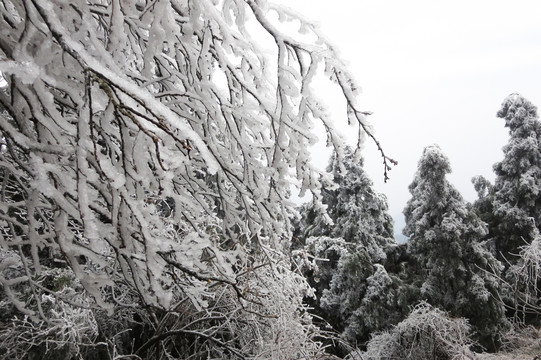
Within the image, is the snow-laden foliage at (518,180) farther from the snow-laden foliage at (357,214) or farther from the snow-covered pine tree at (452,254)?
the snow-laden foliage at (357,214)

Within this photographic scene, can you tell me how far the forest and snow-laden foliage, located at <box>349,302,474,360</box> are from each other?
0.17 ft

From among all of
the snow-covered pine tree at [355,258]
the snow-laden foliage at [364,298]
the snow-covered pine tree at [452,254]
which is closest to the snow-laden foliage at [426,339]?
the snow-laden foliage at [364,298]

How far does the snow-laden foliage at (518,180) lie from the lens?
14.6 m

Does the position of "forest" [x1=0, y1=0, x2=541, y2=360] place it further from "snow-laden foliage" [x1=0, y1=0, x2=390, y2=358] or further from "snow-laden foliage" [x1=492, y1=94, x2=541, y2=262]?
"snow-laden foliage" [x1=492, y1=94, x2=541, y2=262]

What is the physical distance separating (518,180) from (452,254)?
18.5 ft

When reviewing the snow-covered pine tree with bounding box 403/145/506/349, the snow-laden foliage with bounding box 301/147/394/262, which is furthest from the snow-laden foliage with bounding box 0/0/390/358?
the snow-laden foliage with bounding box 301/147/394/262

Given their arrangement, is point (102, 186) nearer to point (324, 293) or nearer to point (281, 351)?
point (281, 351)

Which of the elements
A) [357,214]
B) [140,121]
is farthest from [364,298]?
[140,121]

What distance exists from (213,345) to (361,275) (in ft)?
29.3

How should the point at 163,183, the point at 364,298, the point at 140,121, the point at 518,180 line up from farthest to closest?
the point at 518,180 → the point at 364,298 → the point at 163,183 → the point at 140,121

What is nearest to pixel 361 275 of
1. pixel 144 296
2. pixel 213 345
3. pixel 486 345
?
pixel 486 345

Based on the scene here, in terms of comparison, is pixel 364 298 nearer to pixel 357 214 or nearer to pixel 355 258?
pixel 355 258

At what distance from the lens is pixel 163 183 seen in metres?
1.56

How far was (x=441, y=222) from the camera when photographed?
12180mm
